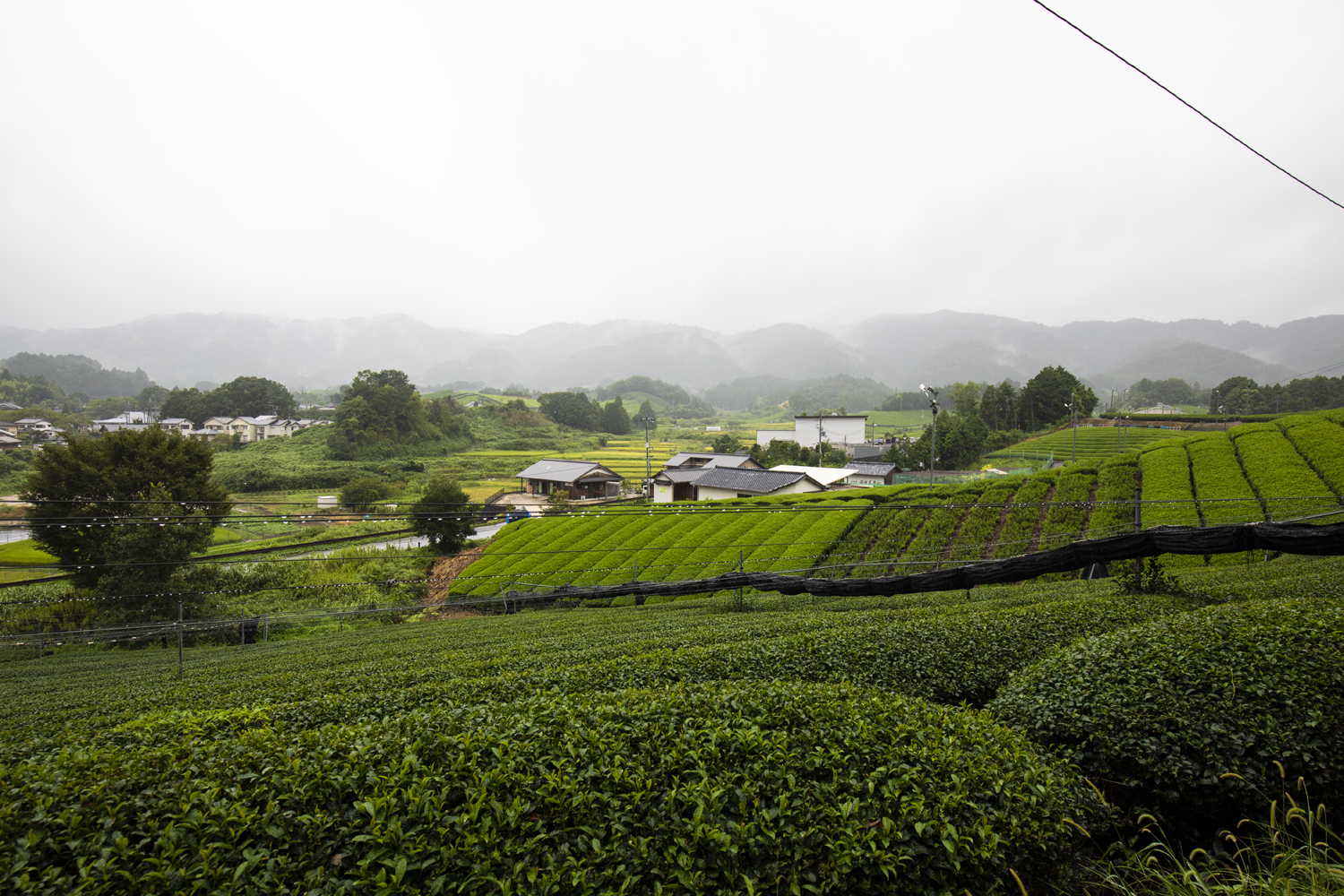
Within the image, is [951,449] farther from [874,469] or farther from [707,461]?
[707,461]

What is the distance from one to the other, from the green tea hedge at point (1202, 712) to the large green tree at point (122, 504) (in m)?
28.2

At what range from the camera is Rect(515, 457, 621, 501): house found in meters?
48.9

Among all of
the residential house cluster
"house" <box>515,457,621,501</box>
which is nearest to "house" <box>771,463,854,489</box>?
"house" <box>515,457,621,501</box>

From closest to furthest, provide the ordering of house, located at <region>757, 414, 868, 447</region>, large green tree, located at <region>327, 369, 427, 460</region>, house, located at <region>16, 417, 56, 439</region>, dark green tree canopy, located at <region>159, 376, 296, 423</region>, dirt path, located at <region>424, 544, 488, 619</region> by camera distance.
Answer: dirt path, located at <region>424, 544, 488, 619</region> < house, located at <region>16, 417, 56, 439</region> < large green tree, located at <region>327, 369, 427, 460</region> < dark green tree canopy, located at <region>159, 376, 296, 423</region> < house, located at <region>757, 414, 868, 447</region>

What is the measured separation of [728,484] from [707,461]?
49.5 feet

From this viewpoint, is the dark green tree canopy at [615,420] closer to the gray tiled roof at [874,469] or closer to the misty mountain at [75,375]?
the gray tiled roof at [874,469]

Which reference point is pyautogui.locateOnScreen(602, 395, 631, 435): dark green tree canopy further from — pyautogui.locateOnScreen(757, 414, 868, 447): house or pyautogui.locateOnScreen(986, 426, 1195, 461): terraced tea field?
pyautogui.locateOnScreen(986, 426, 1195, 461): terraced tea field

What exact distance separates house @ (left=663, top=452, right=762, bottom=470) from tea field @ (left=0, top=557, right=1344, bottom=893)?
48479mm

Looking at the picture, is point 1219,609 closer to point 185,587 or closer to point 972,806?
point 972,806

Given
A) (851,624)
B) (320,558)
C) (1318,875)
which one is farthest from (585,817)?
(320,558)

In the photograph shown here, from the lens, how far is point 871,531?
23047 millimetres

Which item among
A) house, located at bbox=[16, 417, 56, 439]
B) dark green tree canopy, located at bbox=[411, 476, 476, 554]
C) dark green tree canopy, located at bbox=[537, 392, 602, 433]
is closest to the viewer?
dark green tree canopy, located at bbox=[411, 476, 476, 554]

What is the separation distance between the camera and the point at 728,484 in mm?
42594

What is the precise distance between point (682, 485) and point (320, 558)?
87.4 feet
